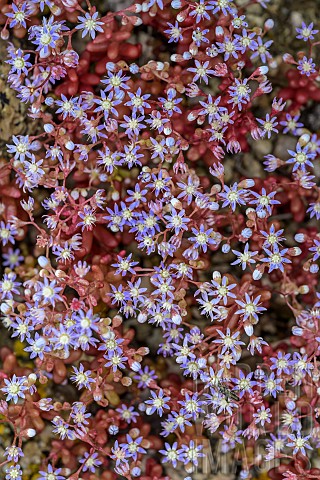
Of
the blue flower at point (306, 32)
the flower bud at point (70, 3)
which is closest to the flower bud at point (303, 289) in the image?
the blue flower at point (306, 32)

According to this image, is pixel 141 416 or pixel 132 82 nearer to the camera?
pixel 132 82

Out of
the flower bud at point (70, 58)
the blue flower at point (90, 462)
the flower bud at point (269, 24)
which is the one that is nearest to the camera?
the flower bud at point (70, 58)

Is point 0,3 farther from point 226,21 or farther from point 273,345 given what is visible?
point 273,345

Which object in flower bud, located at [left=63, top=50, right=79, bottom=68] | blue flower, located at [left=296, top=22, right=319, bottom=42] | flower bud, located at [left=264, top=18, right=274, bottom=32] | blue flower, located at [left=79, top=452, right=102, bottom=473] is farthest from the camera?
flower bud, located at [left=264, top=18, right=274, bottom=32]

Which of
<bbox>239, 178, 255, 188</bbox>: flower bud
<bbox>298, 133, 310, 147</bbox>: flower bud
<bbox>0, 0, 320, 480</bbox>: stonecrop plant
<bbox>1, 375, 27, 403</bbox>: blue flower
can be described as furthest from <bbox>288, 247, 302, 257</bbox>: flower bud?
<bbox>1, 375, 27, 403</bbox>: blue flower

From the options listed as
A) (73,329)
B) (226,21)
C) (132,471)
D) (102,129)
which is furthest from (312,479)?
(226,21)

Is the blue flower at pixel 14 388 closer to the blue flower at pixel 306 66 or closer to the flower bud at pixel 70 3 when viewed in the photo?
the flower bud at pixel 70 3

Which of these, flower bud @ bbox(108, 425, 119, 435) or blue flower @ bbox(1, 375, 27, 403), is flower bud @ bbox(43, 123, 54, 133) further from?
flower bud @ bbox(108, 425, 119, 435)

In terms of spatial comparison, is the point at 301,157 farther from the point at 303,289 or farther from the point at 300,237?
the point at 303,289

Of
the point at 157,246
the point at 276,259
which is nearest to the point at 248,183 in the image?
the point at 276,259
